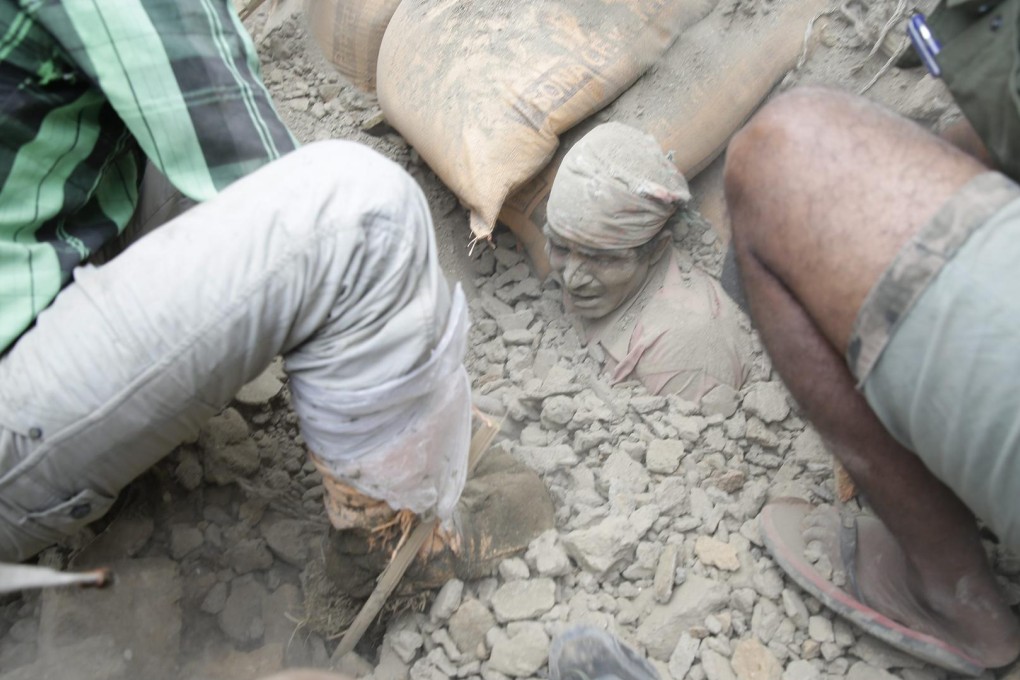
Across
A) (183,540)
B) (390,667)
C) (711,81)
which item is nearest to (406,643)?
(390,667)

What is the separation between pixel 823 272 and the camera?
122 centimetres

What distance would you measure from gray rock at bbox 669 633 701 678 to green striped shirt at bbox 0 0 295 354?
1164mm

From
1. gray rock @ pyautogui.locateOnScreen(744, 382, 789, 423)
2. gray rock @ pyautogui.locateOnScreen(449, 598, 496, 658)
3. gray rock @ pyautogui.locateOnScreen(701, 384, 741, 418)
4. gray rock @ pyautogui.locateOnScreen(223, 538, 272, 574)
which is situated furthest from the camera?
gray rock @ pyautogui.locateOnScreen(701, 384, 741, 418)

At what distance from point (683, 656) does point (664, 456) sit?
1.62 feet

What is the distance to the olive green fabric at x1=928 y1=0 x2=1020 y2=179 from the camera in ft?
3.85

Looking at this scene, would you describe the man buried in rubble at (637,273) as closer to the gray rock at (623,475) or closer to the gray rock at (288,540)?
A: the gray rock at (623,475)

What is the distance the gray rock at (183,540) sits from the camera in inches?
69.6

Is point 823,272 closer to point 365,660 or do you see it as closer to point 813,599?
point 813,599

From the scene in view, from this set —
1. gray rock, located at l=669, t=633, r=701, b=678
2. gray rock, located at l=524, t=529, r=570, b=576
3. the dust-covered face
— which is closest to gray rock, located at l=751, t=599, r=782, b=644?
gray rock, located at l=669, t=633, r=701, b=678

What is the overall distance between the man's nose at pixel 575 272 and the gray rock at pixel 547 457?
569mm

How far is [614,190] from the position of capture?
7.42 feet

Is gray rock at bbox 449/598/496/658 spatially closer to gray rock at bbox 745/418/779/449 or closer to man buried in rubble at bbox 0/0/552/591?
man buried in rubble at bbox 0/0/552/591

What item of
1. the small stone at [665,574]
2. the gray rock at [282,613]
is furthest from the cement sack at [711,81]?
the gray rock at [282,613]

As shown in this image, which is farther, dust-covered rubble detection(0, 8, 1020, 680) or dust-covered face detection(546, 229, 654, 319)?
dust-covered face detection(546, 229, 654, 319)
